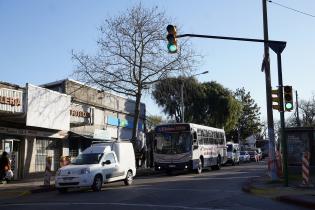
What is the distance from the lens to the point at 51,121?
97.6 ft

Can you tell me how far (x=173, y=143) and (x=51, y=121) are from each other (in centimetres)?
833

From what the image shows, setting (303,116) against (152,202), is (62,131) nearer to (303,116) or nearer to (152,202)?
(152,202)

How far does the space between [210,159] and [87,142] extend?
30.7 ft

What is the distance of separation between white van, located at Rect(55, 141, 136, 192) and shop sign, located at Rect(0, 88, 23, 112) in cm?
477

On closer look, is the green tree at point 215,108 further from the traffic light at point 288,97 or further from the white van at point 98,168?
the traffic light at point 288,97

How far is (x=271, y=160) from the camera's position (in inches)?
896

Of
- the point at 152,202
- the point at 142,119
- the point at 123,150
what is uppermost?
the point at 142,119

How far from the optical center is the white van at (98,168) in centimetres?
2097

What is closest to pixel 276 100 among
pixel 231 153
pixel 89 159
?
pixel 89 159

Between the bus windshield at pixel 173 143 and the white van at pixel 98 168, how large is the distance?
716 cm

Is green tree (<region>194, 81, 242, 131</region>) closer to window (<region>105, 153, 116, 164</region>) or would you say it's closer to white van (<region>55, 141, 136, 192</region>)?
white van (<region>55, 141, 136, 192</region>)

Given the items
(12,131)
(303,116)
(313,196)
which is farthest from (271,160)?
(303,116)

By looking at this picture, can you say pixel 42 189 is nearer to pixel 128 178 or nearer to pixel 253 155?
pixel 128 178

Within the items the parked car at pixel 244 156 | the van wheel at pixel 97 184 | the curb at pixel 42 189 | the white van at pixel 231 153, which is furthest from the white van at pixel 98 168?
the parked car at pixel 244 156
